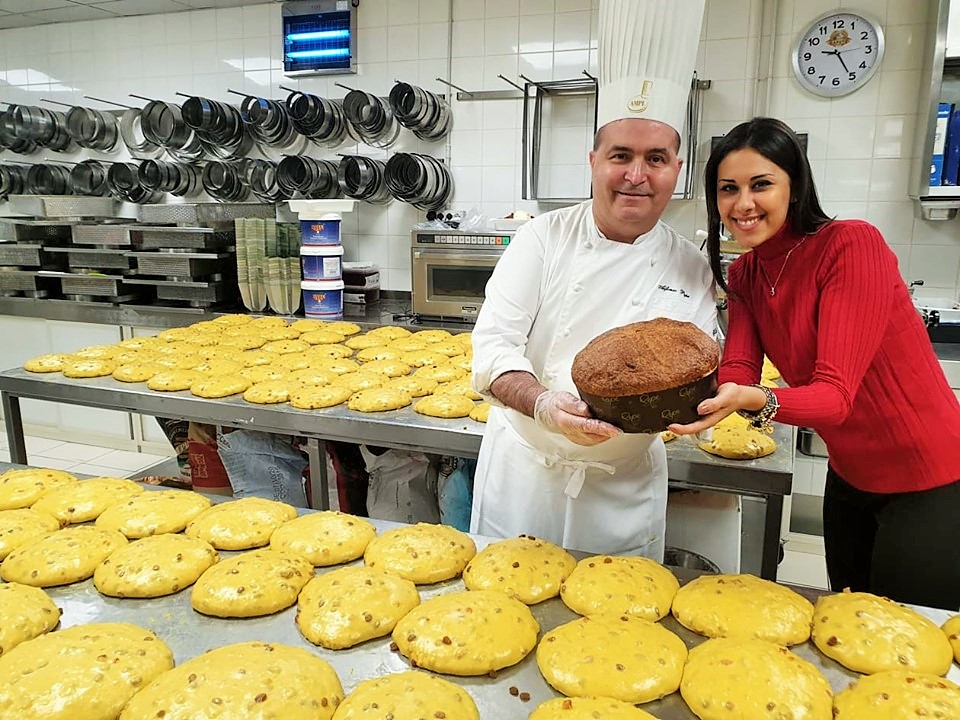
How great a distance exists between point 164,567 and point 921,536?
66.6 inches

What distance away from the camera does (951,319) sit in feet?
11.5

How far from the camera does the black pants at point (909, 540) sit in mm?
1633

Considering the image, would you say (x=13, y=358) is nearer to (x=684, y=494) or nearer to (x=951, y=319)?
(x=684, y=494)

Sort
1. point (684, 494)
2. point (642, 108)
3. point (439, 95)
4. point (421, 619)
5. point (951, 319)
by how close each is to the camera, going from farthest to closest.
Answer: point (439, 95)
point (951, 319)
point (684, 494)
point (642, 108)
point (421, 619)

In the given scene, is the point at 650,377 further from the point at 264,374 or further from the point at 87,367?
the point at 87,367

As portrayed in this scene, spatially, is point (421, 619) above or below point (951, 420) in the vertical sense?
below

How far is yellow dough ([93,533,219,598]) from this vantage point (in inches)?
55.3

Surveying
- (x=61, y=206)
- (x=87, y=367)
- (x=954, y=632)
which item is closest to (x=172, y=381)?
(x=87, y=367)

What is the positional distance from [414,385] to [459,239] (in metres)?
1.39

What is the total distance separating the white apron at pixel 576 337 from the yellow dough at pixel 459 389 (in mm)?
674

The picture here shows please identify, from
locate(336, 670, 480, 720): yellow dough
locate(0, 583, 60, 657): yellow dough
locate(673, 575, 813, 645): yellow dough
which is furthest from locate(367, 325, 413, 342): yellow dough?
locate(336, 670, 480, 720): yellow dough

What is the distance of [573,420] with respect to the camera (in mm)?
1321

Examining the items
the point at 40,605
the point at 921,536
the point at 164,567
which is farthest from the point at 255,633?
the point at 921,536

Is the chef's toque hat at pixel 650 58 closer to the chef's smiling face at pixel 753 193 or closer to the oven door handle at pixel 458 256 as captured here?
the chef's smiling face at pixel 753 193
